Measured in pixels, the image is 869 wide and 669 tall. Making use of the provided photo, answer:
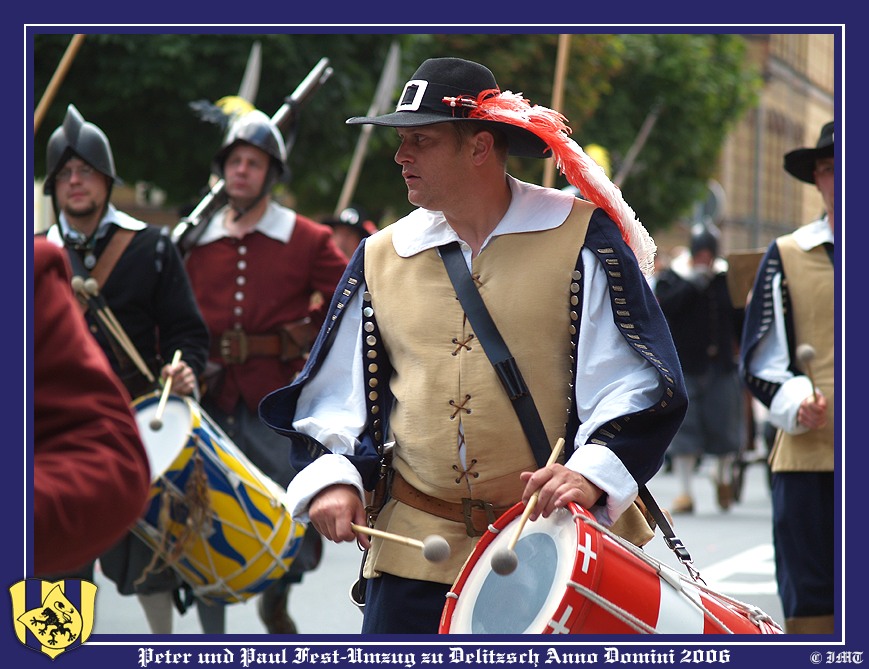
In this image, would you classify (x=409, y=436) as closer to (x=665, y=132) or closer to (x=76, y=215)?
(x=76, y=215)

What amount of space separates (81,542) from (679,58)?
87.7ft

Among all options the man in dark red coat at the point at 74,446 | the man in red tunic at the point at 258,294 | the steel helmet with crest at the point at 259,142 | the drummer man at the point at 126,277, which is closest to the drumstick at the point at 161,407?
the drummer man at the point at 126,277

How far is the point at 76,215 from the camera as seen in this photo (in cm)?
625

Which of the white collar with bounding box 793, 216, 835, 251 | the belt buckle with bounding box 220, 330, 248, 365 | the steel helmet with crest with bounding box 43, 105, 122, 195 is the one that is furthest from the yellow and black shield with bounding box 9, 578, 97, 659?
the belt buckle with bounding box 220, 330, 248, 365

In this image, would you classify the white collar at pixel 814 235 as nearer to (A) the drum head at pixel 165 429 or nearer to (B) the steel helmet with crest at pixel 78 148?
(A) the drum head at pixel 165 429

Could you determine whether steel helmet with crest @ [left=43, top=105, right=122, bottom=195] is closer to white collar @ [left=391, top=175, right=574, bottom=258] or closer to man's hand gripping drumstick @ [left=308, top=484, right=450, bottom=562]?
white collar @ [left=391, top=175, right=574, bottom=258]

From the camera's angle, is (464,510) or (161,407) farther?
(161,407)

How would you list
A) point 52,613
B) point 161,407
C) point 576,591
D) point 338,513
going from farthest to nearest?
point 161,407 → point 338,513 → point 576,591 → point 52,613

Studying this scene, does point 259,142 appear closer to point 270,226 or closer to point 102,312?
point 270,226

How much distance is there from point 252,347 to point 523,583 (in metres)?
3.66

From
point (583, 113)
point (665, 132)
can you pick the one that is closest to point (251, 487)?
point (583, 113)

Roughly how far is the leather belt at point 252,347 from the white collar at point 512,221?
2.91 meters

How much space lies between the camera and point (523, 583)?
3305mm

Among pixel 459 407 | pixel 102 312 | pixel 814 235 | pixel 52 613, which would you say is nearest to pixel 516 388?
pixel 459 407
